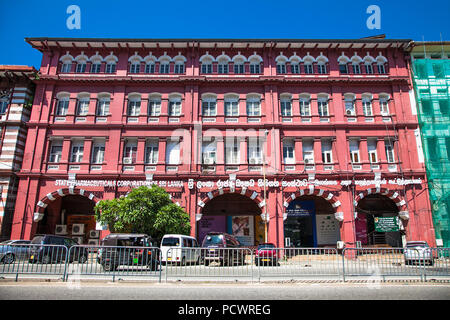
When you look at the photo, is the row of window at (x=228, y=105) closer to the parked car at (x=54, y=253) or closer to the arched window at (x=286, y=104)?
the arched window at (x=286, y=104)

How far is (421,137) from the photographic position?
20.6 metres

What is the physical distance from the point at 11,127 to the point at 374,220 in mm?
26386

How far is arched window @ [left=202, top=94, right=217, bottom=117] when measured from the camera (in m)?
21.7

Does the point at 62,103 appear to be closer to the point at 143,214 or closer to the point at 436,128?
→ the point at 143,214

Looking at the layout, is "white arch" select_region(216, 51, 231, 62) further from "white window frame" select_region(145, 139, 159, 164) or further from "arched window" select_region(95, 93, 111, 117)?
"arched window" select_region(95, 93, 111, 117)

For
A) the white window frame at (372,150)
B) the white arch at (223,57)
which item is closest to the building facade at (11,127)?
the white arch at (223,57)

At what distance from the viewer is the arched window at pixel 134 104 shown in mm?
21609

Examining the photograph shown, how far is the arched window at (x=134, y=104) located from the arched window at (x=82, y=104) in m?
3.04

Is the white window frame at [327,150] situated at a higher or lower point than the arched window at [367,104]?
lower

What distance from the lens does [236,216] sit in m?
22.0

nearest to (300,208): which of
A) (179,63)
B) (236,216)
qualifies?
(236,216)

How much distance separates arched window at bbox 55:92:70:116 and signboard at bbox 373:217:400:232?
23.7m

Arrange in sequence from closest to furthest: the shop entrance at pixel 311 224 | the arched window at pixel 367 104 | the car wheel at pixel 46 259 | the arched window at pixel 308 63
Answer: the car wheel at pixel 46 259, the shop entrance at pixel 311 224, the arched window at pixel 367 104, the arched window at pixel 308 63
